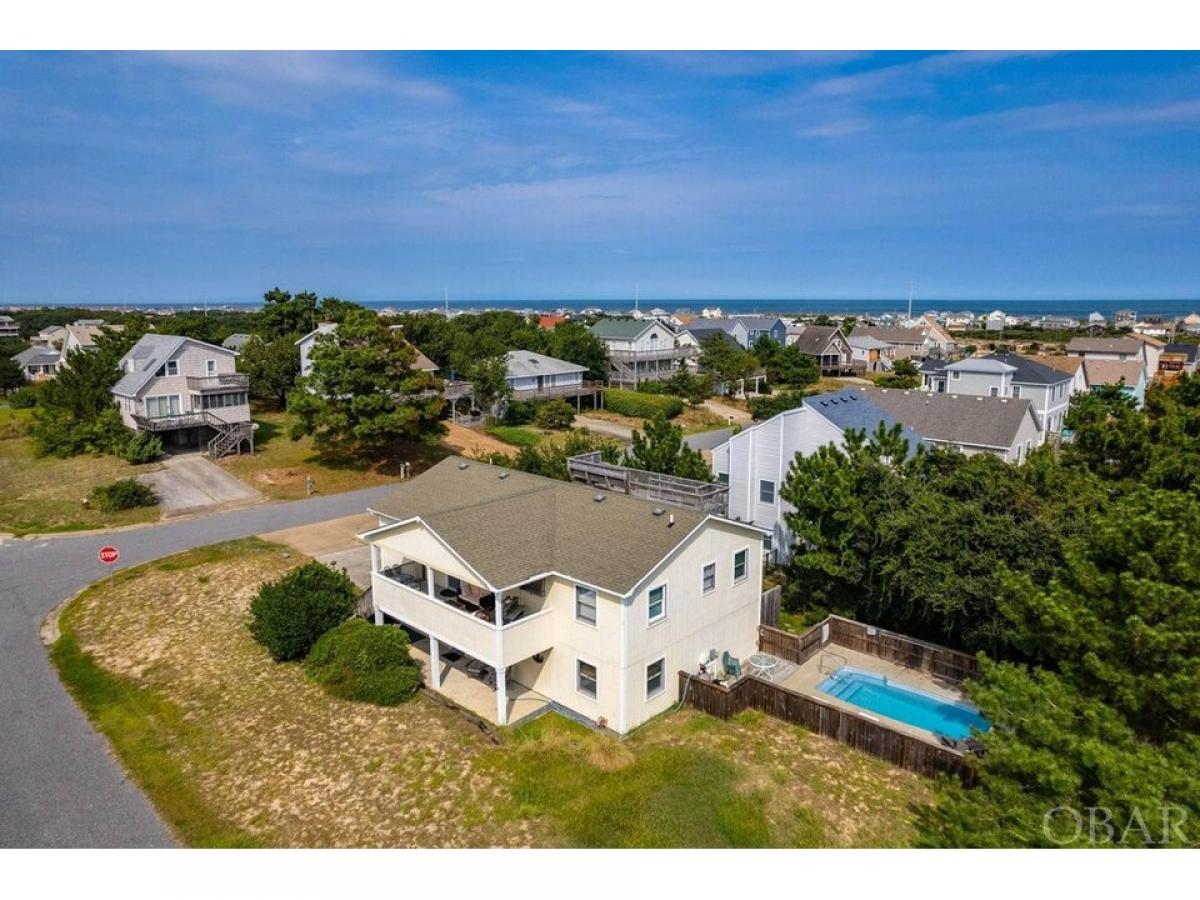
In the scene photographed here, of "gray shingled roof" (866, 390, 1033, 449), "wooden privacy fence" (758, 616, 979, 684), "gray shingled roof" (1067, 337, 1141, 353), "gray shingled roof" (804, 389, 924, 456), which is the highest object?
"gray shingled roof" (1067, 337, 1141, 353)

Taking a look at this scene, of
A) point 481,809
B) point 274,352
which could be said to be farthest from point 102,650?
point 274,352

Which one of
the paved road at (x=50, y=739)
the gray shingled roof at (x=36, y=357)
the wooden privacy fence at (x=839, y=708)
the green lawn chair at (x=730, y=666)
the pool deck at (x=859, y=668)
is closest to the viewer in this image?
the paved road at (x=50, y=739)

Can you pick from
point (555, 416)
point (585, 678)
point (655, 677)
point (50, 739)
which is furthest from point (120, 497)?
Answer: point (555, 416)

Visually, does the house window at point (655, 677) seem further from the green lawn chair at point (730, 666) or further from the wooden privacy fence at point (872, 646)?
the wooden privacy fence at point (872, 646)

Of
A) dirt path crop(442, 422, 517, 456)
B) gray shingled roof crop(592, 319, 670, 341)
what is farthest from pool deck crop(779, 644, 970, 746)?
gray shingled roof crop(592, 319, 670, 341)

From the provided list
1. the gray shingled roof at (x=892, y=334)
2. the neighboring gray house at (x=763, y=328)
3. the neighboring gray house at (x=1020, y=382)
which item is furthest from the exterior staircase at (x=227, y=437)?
the gray shingled roof at (x=892, y=334)

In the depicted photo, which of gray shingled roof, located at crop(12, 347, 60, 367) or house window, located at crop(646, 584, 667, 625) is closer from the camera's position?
house window, located at crop(646, 584, 667, 625)

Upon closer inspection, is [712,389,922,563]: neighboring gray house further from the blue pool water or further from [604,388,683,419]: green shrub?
[604,388,683,419]: green shrub
